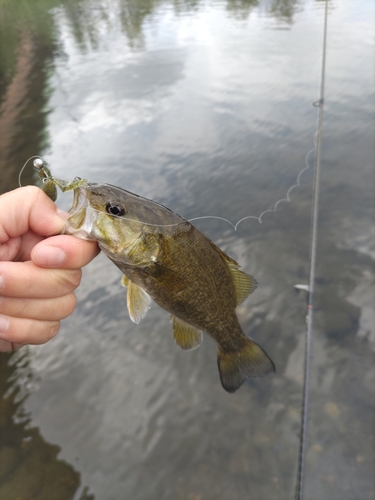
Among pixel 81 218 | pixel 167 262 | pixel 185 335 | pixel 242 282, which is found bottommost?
pixel 185 335

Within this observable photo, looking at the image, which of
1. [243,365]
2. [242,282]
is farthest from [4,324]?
[243,365]

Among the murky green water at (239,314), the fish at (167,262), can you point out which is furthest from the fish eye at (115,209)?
the murky green water at (239,314)

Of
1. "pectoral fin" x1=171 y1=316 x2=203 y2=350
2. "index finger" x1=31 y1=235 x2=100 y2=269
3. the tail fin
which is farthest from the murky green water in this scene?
"index finger" x1=31 y1=235 x2=100 y2=269

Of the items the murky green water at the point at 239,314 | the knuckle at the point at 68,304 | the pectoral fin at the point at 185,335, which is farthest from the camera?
the murky green water at the point at 239,314

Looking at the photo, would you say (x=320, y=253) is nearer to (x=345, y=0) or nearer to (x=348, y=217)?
(x=348, y=217)

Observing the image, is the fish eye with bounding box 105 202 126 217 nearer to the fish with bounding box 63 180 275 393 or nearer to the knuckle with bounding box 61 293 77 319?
the fish with bounding box 63 180 275 393

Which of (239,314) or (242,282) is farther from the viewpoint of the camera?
(239,314)

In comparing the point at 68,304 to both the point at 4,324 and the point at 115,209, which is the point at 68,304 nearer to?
the point at 4,324

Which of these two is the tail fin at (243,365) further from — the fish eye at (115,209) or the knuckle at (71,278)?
the fish eye at (115,209)
